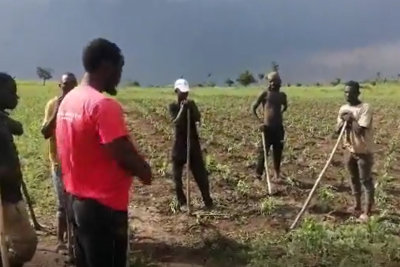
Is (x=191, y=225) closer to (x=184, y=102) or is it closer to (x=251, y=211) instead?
(x=251, y=211)

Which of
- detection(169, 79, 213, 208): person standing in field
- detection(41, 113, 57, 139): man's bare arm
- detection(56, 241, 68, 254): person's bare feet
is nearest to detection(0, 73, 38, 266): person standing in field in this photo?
detection(41, 113, 57, 139): man's bare arm

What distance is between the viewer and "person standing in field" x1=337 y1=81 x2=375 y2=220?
9.93m

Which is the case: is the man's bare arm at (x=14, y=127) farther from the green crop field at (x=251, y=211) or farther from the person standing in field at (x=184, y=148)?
the person standing in field at (x=184, y=148)

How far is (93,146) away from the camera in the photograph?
4816 millimetres

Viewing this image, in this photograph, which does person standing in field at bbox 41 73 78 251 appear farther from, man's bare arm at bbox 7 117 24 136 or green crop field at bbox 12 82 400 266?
man's bare arm at bbox 7 117 24 136

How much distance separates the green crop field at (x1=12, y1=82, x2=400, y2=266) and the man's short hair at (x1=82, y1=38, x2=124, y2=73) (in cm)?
334

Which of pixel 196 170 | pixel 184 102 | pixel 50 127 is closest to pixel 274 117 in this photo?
pixel 196 170

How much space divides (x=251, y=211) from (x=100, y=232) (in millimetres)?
5899

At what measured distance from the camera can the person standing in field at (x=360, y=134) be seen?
391 inches

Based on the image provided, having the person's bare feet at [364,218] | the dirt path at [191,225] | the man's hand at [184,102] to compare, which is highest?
the man's hand at [184,102]

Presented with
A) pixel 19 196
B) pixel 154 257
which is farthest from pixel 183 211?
pixel 19 196

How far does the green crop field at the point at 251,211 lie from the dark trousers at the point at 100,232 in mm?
2949

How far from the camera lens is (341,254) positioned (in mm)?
7918

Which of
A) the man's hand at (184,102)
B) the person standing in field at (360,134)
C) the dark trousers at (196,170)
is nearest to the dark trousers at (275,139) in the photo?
the dark trousers at (196,170)
